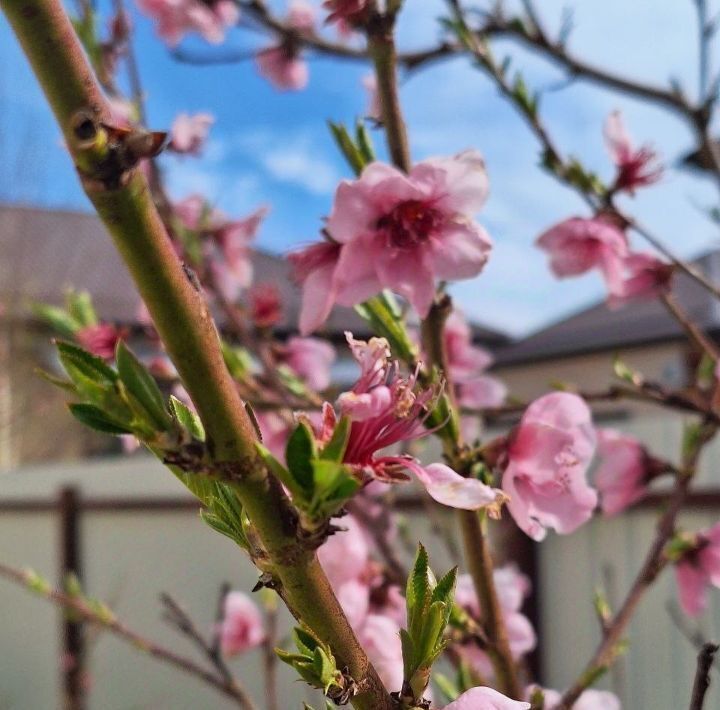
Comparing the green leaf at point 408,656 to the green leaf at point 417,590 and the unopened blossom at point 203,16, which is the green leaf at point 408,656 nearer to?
the green leaf at point 417,590

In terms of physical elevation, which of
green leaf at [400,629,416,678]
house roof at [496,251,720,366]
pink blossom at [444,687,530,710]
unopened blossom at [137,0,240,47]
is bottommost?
pink blossom at [444,687,530,710]

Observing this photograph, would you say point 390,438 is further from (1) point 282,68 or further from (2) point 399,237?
(1) point 282,68

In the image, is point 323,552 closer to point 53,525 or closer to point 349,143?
point 349,143

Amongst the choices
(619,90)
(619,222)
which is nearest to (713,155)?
(619,222)

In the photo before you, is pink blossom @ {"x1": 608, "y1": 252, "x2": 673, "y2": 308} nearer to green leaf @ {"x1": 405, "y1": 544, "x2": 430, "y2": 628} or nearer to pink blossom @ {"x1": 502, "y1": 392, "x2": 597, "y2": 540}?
pink blossom @ {"x1": 502, "y1": 392, "x2": 597, "y2": 540}

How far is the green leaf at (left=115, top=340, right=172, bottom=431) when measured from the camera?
0.34m

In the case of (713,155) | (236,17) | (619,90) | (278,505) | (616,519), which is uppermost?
(236,17)

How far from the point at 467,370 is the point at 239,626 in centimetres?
86

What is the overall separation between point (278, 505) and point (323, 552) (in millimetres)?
607

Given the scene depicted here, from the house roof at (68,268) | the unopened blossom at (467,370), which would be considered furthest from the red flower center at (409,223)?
the house roof at (68,268)

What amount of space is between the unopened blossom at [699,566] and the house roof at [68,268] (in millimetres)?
8125

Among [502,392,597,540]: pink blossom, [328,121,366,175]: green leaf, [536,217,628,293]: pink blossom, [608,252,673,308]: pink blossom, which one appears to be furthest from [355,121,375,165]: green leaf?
[608,252,673,308]: pink blossom

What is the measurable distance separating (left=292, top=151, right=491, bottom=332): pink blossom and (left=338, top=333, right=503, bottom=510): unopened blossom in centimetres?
22

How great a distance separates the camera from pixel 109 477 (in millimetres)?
4102
